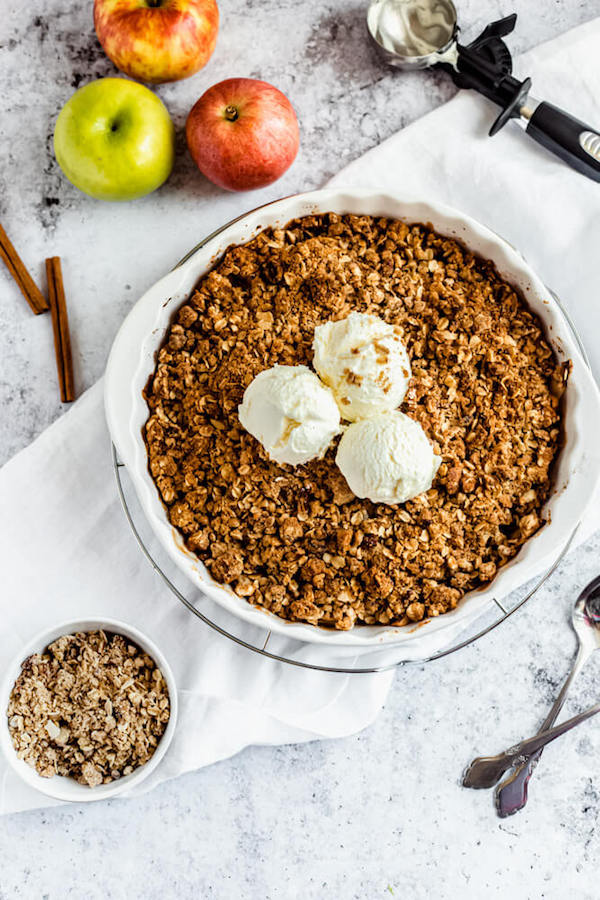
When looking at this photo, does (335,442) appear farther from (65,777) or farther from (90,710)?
(65,777)

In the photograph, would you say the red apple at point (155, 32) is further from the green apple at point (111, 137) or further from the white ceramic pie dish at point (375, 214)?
the white ceramic pie dish at point (375, 214)

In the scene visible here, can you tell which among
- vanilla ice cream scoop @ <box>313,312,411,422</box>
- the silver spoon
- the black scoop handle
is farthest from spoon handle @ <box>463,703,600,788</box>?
the black scoop handle

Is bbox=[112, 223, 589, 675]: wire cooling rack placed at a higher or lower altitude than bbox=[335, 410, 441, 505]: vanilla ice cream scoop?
lower

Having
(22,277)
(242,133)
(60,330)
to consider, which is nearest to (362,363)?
(242,133)

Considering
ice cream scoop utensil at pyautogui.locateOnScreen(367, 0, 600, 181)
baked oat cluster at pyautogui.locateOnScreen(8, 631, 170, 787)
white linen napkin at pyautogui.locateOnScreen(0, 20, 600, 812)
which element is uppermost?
ice cream scoop utensil at pyautogui.locateOnScreen(367, 0, 600, 181)

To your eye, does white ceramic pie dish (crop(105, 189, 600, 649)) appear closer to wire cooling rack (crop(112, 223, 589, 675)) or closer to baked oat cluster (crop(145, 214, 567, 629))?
baked oat cluster (crop(145, 214, 567, 629))

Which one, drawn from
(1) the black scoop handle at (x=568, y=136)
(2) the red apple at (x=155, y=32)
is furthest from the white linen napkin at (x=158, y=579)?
(2) the red apple at (x=155, y=32)
